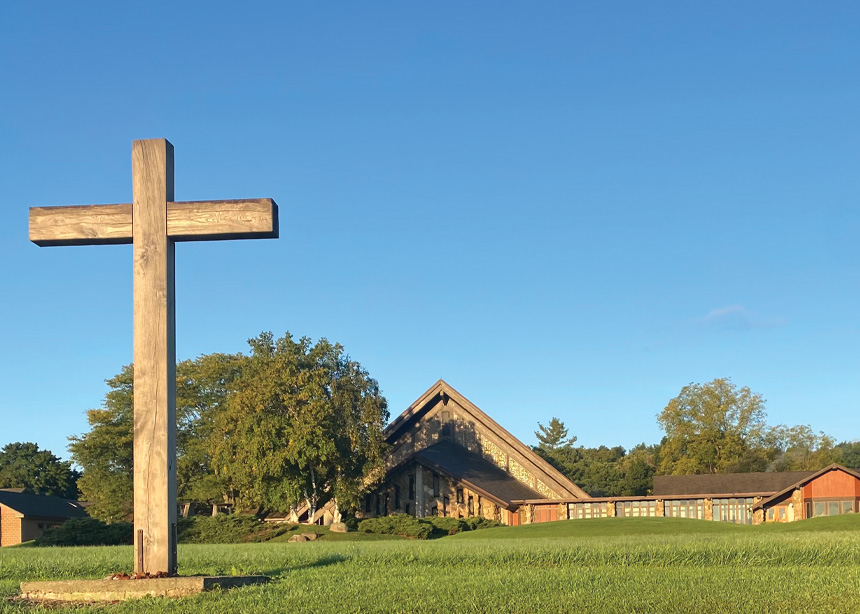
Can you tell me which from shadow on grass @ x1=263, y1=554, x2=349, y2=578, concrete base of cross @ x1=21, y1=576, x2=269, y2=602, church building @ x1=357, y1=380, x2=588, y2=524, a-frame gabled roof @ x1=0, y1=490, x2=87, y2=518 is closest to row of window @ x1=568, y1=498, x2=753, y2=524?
church building @ x1=357, y1=380, x2=588, y2=524

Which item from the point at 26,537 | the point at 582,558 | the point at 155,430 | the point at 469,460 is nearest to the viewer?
the point at 155,430

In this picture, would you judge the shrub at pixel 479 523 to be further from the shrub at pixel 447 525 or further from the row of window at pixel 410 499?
the row of window at pixel 410 499

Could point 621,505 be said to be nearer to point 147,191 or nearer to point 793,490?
point 793,490

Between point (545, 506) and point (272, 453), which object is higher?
point (272, 453)

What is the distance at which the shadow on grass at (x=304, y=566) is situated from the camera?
1234 cm

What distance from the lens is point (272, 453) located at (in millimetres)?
49094

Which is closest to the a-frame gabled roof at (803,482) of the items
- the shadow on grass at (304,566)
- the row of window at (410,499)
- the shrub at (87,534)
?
the row of window at (410,499)

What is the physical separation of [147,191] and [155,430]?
114 inches

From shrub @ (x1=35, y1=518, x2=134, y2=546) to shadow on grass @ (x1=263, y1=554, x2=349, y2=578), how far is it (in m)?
35.7

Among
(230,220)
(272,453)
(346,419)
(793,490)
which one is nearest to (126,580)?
(230,220)

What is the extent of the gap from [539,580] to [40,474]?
110319 mm

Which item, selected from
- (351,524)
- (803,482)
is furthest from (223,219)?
(803,482)

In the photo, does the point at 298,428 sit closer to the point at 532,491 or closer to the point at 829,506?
the point at 532,491

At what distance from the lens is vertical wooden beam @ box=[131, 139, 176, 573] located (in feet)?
35.3
